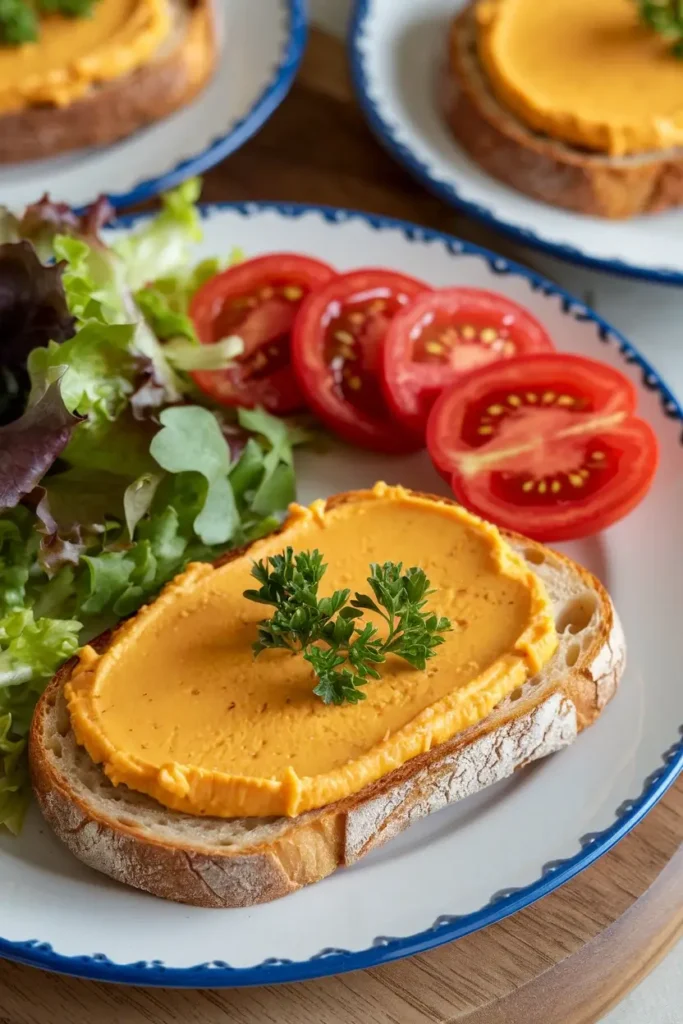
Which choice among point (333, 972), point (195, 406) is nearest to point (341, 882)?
point (333, 972)

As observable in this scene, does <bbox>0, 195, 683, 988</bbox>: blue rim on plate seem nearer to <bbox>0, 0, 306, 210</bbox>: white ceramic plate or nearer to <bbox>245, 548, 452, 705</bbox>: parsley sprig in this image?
<bbox>245, 548, 452, 705</bbox>: parsley sprig

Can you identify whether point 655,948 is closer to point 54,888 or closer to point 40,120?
point 54,888

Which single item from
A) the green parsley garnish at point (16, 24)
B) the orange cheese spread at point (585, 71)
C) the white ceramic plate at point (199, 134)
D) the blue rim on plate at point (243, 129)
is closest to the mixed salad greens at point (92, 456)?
the blue rim on plate at point (243, 129)

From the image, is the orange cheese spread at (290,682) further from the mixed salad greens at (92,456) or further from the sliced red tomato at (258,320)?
the sliced red tomato at (258,320)

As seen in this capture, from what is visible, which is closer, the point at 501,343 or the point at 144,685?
the point at 144,685

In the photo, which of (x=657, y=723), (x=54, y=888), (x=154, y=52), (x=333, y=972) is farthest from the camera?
(x=154, y=52)

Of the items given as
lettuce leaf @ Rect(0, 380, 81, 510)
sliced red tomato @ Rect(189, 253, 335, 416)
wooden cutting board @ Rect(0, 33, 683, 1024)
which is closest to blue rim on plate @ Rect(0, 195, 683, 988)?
wooden cutting board @ Rect(0, 33, 683, 1024)

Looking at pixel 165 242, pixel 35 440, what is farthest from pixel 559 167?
pixel 35 440
